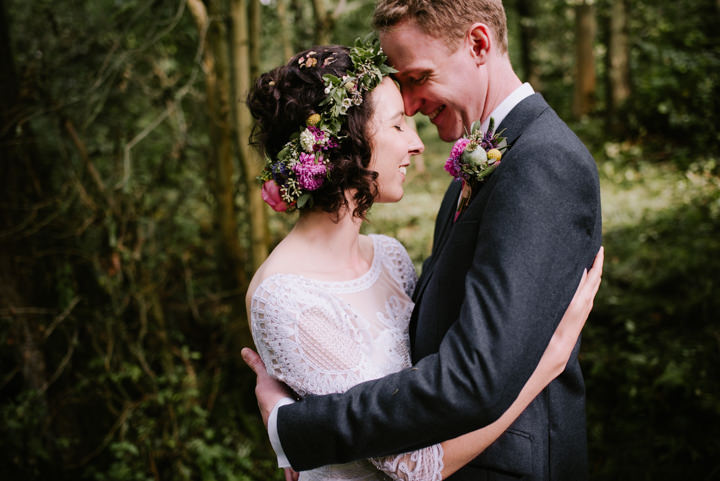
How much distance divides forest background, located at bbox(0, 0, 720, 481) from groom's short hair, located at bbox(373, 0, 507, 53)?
2.09m

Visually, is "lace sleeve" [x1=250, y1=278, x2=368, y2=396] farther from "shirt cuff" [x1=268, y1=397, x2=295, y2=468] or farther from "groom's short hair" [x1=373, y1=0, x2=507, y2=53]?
"groom's short hair" [x1=373, y1=0, x2=507, y2=53]

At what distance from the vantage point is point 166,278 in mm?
4543

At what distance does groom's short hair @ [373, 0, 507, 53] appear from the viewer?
5.72 ft

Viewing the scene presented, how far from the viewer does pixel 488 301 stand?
131cm

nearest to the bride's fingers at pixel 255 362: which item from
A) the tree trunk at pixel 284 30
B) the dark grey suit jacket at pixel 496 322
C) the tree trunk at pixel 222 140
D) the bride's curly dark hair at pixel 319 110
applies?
the dark grey suit jacket at pixel 496 322

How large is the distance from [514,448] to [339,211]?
1.05 meters

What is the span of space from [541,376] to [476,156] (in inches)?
27.6

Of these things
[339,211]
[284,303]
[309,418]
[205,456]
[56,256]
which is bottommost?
[205,456]

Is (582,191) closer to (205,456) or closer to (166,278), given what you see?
(205,456)

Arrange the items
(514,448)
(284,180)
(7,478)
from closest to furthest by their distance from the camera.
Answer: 1. (514,448)
2. (284,180)
3. (7,478)

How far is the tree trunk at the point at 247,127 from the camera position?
4.21 m

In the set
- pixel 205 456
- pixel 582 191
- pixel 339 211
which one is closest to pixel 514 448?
pixel 582 191

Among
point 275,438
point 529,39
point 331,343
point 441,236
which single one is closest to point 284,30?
point 441,236

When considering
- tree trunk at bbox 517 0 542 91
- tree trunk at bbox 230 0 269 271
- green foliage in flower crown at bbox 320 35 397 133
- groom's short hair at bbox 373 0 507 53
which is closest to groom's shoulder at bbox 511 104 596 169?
groom's short hair at bbox 373 0 507 53
